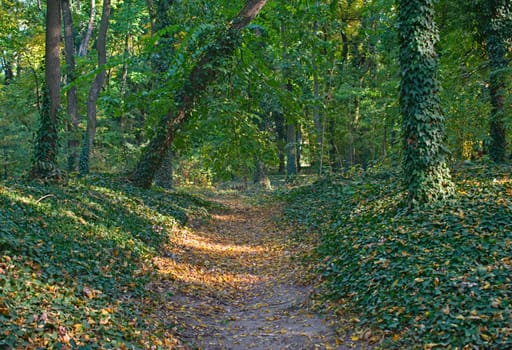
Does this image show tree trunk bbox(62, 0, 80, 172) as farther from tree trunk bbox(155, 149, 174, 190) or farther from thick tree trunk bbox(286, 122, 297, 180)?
thick tree trunk bbox(286, 122, 297, 180)

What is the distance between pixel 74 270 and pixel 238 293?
3.04 meters

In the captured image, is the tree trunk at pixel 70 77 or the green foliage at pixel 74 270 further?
the tree trunk at pixel 70 77

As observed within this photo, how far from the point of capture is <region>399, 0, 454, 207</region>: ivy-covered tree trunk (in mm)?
8023

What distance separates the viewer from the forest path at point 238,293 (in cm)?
592

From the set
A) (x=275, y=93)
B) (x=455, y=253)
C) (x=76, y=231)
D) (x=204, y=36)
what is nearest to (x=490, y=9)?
(x=275, y=93)

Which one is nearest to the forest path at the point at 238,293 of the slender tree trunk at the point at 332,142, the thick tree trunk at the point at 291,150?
the thick tree trunk at the point at 291,150

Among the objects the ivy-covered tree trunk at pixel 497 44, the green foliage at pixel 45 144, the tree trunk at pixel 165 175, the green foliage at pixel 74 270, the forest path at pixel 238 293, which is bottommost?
the forest path at pixel 238 293

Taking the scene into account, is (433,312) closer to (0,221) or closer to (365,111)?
(0,221)

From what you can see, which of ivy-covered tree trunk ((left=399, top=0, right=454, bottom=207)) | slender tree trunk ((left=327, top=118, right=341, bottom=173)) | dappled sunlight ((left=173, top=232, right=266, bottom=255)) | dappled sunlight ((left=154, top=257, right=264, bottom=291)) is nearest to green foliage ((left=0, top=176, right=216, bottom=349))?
dappled sunlight ((left=154, top=257, right=264, bottom=291))

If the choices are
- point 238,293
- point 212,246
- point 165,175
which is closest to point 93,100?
point 165,175

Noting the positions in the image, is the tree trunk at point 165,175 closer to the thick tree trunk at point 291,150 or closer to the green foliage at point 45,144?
the green foliage at point 45,144

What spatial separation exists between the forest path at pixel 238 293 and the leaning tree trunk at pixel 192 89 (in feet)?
8.84

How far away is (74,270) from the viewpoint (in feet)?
19.9

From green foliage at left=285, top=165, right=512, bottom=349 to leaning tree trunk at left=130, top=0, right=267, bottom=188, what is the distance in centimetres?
631
